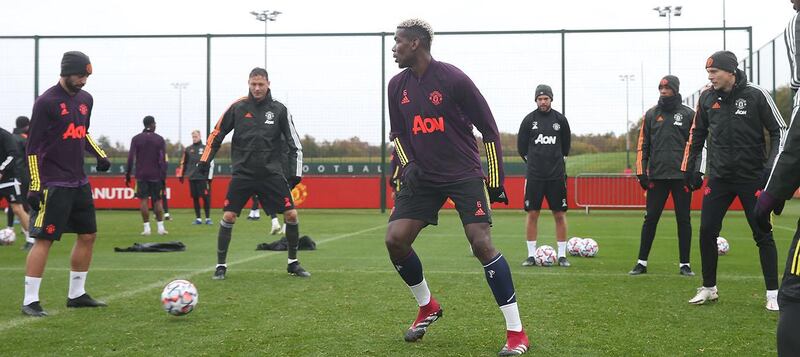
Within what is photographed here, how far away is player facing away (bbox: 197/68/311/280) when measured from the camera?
9070 millimetres

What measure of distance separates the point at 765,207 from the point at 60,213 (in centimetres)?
544

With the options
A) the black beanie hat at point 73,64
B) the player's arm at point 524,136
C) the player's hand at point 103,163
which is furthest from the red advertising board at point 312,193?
the black beanie hat at point 73,64

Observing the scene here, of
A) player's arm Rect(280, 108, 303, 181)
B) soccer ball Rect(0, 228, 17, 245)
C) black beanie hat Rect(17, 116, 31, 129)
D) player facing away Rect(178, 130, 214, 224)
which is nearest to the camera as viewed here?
player's arm Rect(280, 108, 303, 181)

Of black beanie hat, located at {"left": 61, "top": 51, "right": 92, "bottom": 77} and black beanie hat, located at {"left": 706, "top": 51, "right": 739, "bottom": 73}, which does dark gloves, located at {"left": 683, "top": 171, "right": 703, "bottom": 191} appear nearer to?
black beanie hat, located at {"left": 706, "top": 51, "right": 739, "bottom": 73}

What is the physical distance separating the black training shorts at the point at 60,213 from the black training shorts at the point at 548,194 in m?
5.30

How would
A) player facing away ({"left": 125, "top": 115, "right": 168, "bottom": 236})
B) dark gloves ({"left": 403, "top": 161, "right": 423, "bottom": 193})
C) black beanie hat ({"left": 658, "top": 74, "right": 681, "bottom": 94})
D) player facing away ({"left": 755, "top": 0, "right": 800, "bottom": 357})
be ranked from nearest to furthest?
player facing away ({"left": 755, "top": 0, "right": 800, "bottom": 357}), dark gloves ({"left": 403, "top": 161, "right": 423, "bottom": 193}), black beanie hat ({"left": 658, "top": 74, "right": 681, "bottom": 94}), player facing away ({"left": 125, "top": 115, "right": 168, "bottom": 236})

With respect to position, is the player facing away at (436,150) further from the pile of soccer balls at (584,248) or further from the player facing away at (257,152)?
the pile of soccer balls at (584,248)

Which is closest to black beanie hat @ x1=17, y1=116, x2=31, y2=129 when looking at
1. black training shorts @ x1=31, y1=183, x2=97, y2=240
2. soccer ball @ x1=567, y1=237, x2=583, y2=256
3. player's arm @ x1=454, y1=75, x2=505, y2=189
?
black training shorts @ x1=31, y1=183, x2=97, y2=240

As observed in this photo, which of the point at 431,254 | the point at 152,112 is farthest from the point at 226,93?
the point at 431,254

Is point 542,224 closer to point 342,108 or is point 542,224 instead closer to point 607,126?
point 607,126

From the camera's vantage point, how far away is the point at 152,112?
80.5 feet

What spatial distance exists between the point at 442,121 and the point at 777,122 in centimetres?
337

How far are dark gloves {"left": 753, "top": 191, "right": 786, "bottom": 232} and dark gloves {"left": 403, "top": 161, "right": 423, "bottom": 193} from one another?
2.34 meters

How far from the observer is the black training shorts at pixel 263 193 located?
29.8 feet
